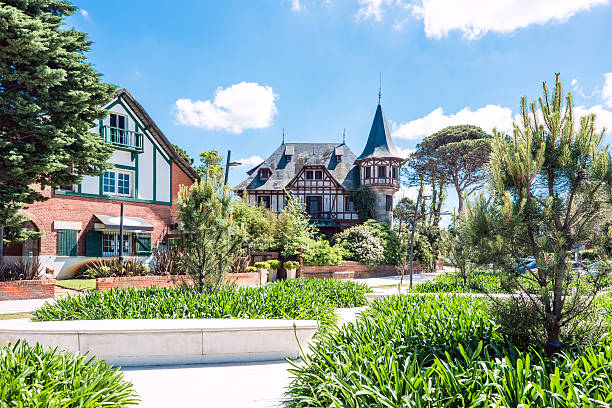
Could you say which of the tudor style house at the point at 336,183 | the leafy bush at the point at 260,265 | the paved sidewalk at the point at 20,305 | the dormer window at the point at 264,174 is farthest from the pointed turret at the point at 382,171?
the paved sidewalk at the point at 20,305

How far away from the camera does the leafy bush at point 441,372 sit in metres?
3.32

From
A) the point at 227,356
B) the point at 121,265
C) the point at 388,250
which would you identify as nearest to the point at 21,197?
the point at 121,265

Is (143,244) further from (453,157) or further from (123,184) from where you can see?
(453,157)

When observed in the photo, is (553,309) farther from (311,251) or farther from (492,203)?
(311,251)

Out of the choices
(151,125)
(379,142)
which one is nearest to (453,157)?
(379,142)

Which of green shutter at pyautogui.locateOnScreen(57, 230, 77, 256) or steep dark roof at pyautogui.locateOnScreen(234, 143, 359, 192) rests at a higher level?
steep dark roof at pyautogui.locateOnScreen(234, 143, 359, 192)

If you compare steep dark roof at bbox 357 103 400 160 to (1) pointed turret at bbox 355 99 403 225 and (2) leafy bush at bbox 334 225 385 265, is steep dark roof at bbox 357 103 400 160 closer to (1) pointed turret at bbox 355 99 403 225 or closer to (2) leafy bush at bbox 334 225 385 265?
(1) pointed turret at bbox 355 99 403 225

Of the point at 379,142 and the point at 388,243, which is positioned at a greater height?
the point at 379,142

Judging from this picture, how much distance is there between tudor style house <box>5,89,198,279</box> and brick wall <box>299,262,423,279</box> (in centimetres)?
866

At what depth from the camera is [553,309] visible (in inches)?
183

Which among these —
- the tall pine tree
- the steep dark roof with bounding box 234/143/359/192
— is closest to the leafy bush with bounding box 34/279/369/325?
the tall pine tree

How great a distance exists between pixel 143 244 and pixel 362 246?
13759mm

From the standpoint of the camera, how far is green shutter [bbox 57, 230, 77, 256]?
19.0 meters

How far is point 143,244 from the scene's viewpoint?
72.8 ft
